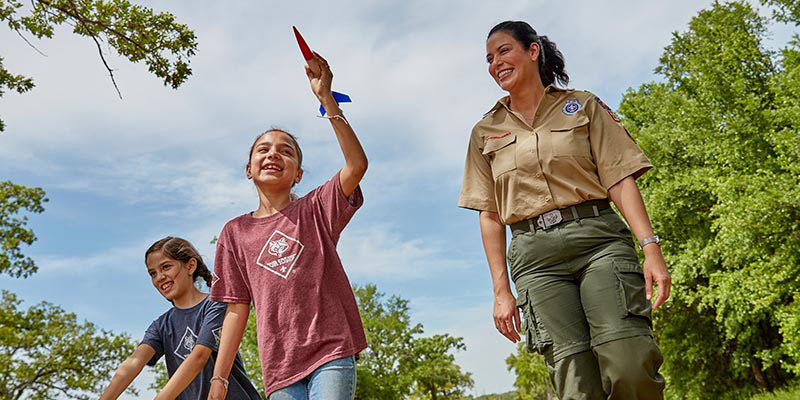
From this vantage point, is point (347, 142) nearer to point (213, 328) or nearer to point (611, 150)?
point (611, 150)

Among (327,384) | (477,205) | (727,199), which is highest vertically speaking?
(727,199)

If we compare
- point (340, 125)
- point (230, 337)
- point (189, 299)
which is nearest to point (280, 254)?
point (230, 337)

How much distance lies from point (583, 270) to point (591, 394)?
54 cm

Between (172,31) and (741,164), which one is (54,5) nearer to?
(172,31)

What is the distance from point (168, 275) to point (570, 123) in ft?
10.1

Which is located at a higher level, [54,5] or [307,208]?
[54,5]

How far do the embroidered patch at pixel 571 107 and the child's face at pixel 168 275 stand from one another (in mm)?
2974

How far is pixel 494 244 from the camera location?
3572 millimetres

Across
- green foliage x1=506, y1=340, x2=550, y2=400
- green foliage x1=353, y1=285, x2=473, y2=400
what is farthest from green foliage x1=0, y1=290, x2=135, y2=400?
green foliage x1=506, y1=340, x2=550, y2=400

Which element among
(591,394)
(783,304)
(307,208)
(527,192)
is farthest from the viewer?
(783,304)

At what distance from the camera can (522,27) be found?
376 centimetres

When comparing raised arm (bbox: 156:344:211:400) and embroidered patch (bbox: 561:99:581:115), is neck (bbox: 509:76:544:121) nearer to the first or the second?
embroidered patch (bbox: 561:99:581:115)

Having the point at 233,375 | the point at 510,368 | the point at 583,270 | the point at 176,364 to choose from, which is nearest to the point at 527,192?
the point at 583,270

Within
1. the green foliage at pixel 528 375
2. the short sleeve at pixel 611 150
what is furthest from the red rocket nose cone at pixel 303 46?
the green foliage at pixel 528 375
